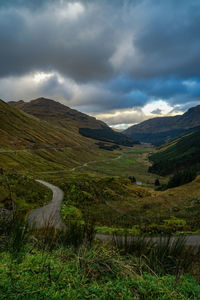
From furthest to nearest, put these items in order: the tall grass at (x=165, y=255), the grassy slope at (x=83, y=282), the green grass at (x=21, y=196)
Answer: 1. the green grass at (x=21, y=196)
2. the tall grass at (x=165, y=255)
3. the grassy slope at (x=83, y=282)

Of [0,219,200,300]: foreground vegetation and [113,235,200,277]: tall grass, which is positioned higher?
[0,219,200,300]: foreground vegetation

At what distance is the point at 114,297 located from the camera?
3490mm

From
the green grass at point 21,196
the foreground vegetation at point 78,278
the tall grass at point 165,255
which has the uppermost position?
the foreground vegetation at point 78,278

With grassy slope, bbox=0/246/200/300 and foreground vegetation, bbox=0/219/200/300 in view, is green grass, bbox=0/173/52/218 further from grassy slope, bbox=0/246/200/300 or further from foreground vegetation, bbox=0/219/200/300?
grassy slope, bbox=0/246/200/300

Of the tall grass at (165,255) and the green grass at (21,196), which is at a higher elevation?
the tall grass at (165,255)

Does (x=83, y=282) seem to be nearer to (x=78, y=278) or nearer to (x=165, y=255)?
(x=78, y=278)

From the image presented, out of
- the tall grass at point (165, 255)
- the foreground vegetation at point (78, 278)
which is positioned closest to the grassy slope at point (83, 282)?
the foreground vegetation at point (78, 278)

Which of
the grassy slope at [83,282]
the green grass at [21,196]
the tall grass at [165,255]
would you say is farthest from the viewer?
the green grass at [21,196]

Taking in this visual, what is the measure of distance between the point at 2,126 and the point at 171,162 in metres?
201

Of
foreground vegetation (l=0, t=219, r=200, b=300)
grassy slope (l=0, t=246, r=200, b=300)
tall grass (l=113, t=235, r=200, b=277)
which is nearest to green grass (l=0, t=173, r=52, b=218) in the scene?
foreground vegetation (l=0, t=219, r=200, b=300)

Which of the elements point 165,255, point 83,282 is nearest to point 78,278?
point 83,282

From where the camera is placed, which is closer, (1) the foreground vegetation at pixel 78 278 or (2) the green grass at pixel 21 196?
(1) the foreground vegetation at pixel 78 278

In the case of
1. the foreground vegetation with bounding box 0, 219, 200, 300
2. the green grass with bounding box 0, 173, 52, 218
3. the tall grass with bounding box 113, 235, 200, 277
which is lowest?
the green grass with bounding box 0, 173, 52, 218

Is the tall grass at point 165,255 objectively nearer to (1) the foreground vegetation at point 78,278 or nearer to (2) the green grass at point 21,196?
(1) the foreground vegetation at point 78,278
